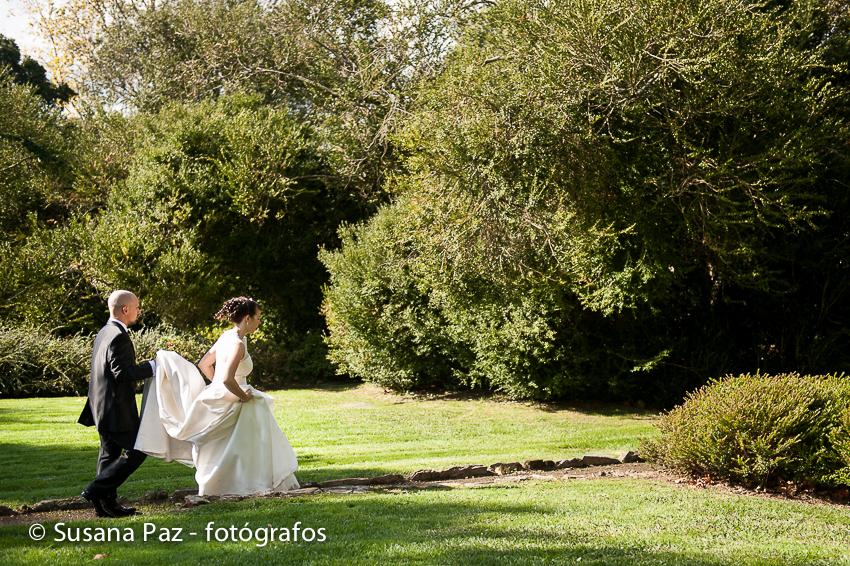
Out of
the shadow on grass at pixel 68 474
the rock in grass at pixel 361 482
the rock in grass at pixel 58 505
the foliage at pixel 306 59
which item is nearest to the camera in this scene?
the rock in grass at pixel 58 505

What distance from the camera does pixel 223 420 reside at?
884 centimetres

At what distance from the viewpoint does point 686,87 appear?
1659cm

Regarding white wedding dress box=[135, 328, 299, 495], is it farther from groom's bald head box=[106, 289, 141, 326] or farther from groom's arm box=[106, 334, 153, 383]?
groom's bald head box=[106, 289, 141, 326]

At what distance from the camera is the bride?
8.55 meters

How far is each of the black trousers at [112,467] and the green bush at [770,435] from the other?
6191 mm

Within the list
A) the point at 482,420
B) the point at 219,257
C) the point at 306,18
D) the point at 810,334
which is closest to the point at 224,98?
the point at 306,18

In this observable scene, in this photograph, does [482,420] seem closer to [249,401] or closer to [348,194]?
[249,401]

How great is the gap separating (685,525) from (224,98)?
Result: 1006 inches

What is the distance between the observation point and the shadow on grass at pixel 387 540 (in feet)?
19.9

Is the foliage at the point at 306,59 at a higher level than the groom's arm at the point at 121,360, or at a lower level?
higher

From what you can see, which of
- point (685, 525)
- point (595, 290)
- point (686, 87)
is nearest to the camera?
Result: point (685, 525)

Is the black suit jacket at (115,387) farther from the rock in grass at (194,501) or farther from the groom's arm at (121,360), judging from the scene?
the rock in grass at (194,501)

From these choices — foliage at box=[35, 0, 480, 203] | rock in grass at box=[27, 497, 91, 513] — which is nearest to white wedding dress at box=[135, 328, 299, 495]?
rock in grass at box=[27, 497, 91, 513]

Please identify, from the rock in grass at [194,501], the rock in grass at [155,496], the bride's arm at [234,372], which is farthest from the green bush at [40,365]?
the rock in grass at [194,501]
